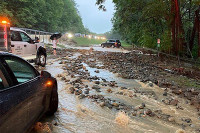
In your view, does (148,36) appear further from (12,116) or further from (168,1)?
(12,116)

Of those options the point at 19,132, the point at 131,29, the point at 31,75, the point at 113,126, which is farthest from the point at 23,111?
the point at 131,29

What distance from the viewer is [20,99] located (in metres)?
2.93

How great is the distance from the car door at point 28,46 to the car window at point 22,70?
714 cm

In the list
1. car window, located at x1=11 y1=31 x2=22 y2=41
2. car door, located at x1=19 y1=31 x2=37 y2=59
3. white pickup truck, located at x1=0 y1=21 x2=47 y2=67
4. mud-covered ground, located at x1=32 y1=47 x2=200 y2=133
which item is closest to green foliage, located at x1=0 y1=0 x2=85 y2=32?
white pickup truck, located at x1=0 y1=21 x2=47 y2=67

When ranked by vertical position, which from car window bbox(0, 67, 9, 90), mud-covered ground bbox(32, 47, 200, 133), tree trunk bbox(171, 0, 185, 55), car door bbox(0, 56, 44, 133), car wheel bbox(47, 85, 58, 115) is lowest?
mud-covered ground bbox(32, 47, 200, 133)

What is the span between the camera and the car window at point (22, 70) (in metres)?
3.38

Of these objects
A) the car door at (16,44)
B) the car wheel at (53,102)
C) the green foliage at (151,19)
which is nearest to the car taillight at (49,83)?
the car wheel at (53,102)

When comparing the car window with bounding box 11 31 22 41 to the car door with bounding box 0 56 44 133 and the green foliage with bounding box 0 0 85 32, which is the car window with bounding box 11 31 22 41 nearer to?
the car door with bounding box 0 56 44 133

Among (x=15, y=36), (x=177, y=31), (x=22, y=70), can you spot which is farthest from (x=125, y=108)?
(x=177, y=31)

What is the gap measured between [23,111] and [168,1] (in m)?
16.4

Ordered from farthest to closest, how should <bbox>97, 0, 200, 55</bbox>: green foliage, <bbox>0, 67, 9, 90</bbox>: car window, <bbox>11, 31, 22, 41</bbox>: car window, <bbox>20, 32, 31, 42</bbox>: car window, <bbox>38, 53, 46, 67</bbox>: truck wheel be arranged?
<bbox>97, 0, 200, 55</bbox>: green foliage → <bbox>38, 53, 46, 67</bbox>: truck wheel → <bbox>20, 32, 31, 42</bbox>: car window → <bbox>11, 31, 22, 41</bbox>: car window → <bbox>0, 67, 9, 90</bbox>: car window

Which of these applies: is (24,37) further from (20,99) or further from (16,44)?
(20,99)

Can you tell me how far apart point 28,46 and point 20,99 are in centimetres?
836

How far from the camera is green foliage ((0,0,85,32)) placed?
1513 inches
